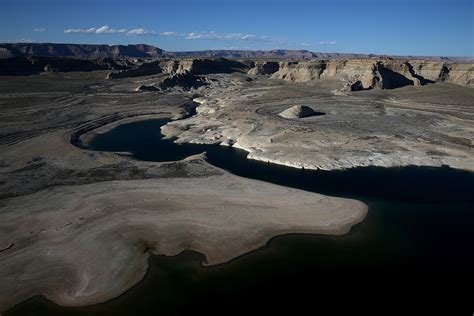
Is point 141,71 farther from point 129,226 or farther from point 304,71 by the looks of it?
point 129,226

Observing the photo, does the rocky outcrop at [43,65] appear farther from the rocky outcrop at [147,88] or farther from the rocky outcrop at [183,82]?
the rocky outcrop at [147,88]

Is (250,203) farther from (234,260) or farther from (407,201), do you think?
(407,201)

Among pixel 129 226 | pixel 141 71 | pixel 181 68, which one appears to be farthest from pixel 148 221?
pixel 181 68

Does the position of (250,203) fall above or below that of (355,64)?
below

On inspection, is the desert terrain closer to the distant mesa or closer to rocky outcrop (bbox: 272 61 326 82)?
the distant mesa

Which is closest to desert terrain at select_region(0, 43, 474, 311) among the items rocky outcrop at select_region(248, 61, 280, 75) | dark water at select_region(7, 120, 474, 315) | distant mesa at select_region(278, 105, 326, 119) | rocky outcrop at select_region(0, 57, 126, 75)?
distant mesa at select_region(278, 105, 326, 119)

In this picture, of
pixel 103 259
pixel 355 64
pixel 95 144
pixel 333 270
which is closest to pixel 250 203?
pixel 333 270
